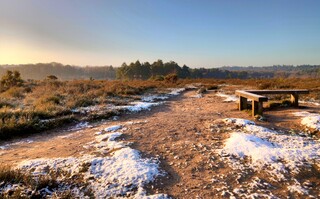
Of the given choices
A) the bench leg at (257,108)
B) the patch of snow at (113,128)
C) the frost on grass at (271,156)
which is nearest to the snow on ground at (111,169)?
the frost on grass at (271,156)

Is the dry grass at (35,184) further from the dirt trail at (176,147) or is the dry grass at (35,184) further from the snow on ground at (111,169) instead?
the dirt trail at (176,147)

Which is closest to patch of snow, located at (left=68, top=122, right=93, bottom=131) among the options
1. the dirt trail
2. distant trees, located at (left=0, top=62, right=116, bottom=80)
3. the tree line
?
the dirt trail

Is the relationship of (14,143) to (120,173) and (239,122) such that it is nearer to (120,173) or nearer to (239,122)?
(120,173)

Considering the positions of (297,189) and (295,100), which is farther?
(295,100)

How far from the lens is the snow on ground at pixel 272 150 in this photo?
3.98 m

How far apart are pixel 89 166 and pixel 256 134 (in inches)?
156

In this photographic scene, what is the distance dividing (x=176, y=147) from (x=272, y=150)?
6.23 feet

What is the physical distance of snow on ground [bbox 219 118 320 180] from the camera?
3976mm

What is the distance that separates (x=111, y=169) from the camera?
3.91 meters

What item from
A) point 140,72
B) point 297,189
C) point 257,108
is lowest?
point 297,189

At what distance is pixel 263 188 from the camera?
11.0ft

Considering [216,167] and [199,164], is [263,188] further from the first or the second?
[199,164]

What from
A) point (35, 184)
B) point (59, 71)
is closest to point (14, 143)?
point (35, 184)

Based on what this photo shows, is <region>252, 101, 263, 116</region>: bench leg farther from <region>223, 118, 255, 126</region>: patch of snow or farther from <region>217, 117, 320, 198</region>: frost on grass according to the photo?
<region>217, 117, 320, 198</region>: frost on grass
